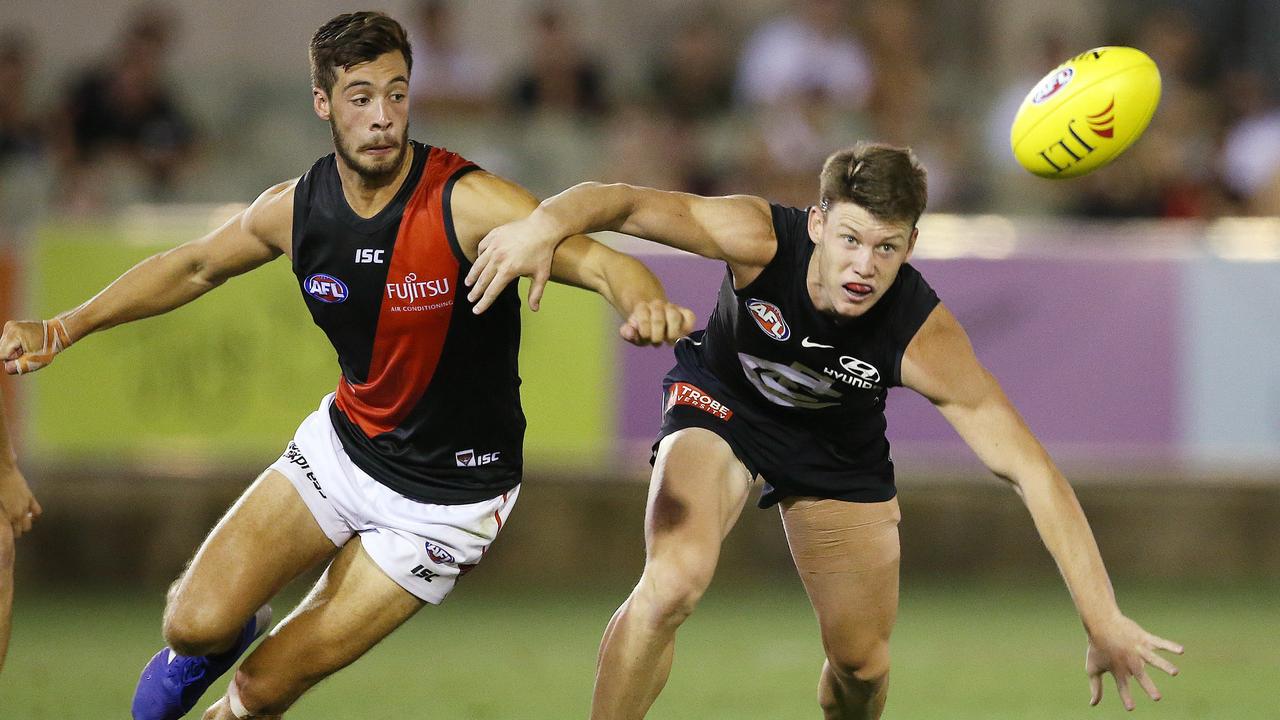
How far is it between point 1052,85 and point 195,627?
345 cm

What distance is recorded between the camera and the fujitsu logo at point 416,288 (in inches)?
210

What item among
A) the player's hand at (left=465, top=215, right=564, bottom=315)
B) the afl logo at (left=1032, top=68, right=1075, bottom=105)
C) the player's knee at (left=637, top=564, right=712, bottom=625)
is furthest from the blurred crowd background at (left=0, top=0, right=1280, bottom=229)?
the player's hand at (left=465, top=215, right=564, bottom=315)

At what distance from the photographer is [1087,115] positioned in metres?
5.83

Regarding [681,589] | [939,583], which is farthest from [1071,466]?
[681,589]

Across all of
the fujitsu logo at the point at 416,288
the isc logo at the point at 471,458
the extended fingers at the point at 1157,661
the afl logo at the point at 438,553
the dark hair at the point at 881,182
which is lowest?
the afl logo at the point at 438,553

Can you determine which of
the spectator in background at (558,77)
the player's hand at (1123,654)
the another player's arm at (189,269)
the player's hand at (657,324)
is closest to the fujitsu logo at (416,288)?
the another player's arm at (189,269)

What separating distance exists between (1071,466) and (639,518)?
2.77 metres

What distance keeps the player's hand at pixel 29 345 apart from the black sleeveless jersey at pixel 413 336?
2.66ft

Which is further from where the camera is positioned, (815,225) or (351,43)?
(815,225)

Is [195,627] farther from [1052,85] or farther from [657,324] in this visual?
Result: [1052,85]

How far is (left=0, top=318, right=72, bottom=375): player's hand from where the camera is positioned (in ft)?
17.5

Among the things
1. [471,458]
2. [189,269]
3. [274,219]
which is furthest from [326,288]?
[471,458]

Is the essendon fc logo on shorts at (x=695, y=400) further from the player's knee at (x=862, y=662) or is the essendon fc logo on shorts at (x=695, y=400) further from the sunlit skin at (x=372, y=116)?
the sunlit skin at (x=372, y=116)

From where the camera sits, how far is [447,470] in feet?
18.3
